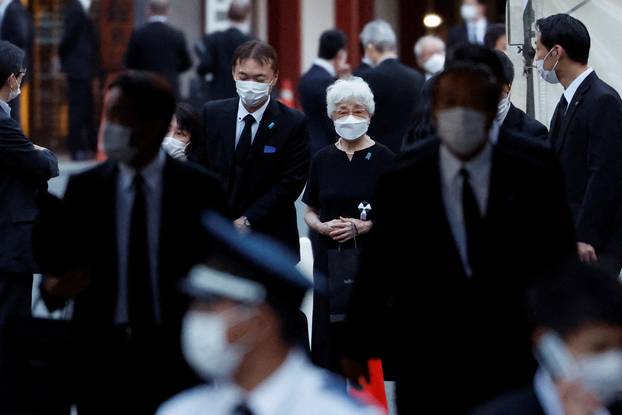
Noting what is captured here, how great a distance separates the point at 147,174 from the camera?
5254 millimetres

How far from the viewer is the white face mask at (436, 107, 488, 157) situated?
509cm

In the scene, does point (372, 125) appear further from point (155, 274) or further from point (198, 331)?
→ point (198, 331)

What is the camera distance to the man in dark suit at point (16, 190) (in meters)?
7.02

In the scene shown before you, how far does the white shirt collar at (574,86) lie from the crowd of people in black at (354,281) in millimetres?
128

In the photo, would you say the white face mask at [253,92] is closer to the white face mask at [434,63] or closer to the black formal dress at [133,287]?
the black formal dress at [133,287]

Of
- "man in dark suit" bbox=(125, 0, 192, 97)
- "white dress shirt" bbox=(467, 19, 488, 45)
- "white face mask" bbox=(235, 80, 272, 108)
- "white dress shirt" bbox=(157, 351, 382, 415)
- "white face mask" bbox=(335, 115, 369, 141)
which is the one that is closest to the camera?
"white dress shirt" bbox=(157, 351, 382, 415)

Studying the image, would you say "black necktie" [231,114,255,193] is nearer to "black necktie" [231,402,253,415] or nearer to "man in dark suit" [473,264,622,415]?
"man in dark suit" [473,264,622,415]

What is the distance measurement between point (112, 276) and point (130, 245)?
12cm

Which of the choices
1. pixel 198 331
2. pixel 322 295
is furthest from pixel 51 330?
pixel 322 295

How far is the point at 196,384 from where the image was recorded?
524 cm

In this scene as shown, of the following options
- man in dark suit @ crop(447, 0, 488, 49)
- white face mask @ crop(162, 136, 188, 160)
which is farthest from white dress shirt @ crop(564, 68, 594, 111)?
man in dark suit @ crop(447, 0, 488, 49)

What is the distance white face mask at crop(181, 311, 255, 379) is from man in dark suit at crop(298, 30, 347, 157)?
746 cm

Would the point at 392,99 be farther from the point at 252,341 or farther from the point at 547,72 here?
the point at 252,341

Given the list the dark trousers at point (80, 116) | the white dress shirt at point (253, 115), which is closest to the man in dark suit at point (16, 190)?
the white dress shirt at point (253, 115)
